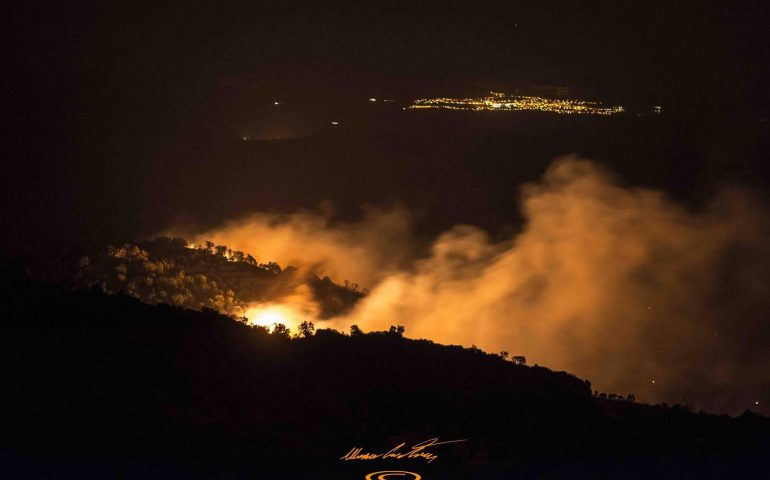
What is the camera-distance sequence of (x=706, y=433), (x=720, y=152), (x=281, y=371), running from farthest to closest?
(x=720, y=152) < (x=281, y=371) < (x=706, y=433)

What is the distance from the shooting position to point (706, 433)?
25.9ft

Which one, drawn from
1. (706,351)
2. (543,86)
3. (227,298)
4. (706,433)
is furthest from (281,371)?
(543,86)

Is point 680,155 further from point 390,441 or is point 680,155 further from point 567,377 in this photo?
point 390,441

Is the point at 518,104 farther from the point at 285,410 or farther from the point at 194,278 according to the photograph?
the point at 285,410

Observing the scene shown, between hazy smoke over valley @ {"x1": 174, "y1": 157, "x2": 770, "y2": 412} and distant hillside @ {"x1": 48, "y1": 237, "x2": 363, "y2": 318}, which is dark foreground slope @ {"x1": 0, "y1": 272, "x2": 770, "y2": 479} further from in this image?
hazy smoke over valley @ {"x1": 174, "y1": 157, "x2": 770, "y2": 412}

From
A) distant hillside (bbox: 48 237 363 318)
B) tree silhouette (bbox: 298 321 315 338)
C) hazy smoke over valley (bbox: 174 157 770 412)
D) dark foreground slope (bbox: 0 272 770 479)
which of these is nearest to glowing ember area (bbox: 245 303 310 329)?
distant hillside (bbox: 48 237 363 318)

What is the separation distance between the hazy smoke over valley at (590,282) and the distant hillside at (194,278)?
1.44 metres

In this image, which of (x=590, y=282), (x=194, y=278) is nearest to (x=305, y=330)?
(x=194, y=278)

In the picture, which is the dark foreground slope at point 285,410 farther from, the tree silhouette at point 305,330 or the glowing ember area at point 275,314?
the glowing ember area at point 275,314

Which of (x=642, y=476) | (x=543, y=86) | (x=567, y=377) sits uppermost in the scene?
(x=543, y=86)

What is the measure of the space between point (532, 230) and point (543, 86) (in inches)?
1068

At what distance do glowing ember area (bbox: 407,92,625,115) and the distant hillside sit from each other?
28.2m

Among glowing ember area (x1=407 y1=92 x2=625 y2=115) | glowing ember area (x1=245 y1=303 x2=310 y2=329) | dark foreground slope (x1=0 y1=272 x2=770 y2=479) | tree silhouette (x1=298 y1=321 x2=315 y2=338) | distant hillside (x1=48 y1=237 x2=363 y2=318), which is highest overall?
glowing ember area (x1=407 y1=92 x2=625 y2=115)

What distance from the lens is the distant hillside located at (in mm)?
14438
